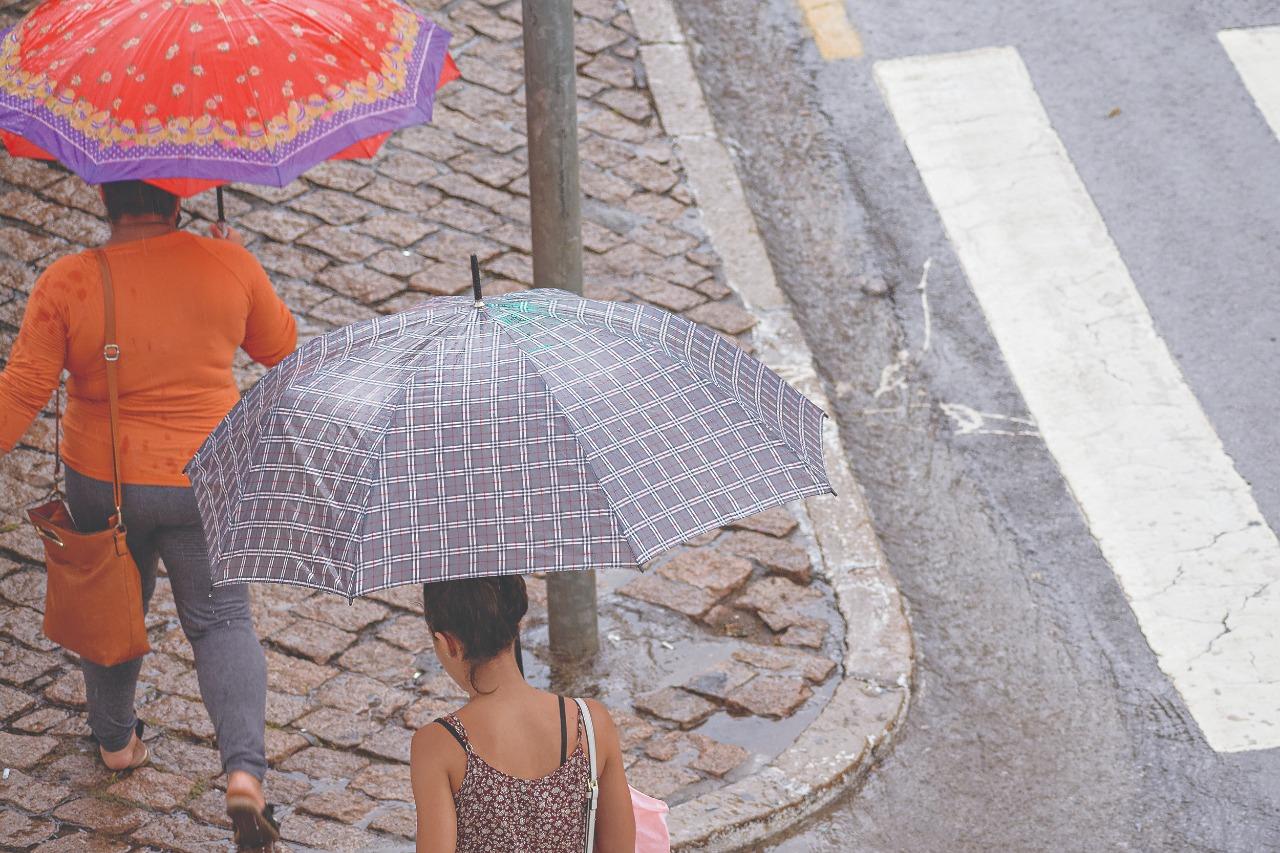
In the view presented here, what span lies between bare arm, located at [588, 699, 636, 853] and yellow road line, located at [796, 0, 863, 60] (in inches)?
248

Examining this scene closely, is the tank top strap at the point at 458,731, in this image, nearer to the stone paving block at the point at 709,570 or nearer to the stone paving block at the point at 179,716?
the stone paving block at the point at 179,716

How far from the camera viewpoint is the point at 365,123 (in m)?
3.97

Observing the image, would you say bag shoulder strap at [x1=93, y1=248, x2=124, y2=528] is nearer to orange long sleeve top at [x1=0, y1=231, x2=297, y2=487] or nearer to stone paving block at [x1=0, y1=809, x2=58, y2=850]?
orange long sleeve top at [x1=0, y1=231, x2=297, y2=487]

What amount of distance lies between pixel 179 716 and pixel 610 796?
8.27 feet

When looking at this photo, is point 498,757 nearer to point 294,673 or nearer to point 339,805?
point 339,805

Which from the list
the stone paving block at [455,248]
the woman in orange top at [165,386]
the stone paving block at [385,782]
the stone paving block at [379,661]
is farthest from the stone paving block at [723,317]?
the woman in orange top at [165,386]

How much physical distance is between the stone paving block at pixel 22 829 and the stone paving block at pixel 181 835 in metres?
0.25

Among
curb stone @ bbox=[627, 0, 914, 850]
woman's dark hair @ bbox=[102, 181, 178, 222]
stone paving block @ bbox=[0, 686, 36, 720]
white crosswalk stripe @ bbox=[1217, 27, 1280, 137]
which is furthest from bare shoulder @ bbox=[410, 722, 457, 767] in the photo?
white crosswalk stripe @ bbox=[1217, 27, 1280, 137]

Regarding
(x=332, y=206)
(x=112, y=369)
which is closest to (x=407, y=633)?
(x=112, y=369)

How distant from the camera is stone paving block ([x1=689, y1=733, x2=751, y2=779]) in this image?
504cm

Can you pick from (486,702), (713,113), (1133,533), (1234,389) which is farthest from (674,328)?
(713,113)

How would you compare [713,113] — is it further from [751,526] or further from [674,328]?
[674,328]

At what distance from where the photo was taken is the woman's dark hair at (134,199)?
4066mm

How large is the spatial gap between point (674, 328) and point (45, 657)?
9.57ft
